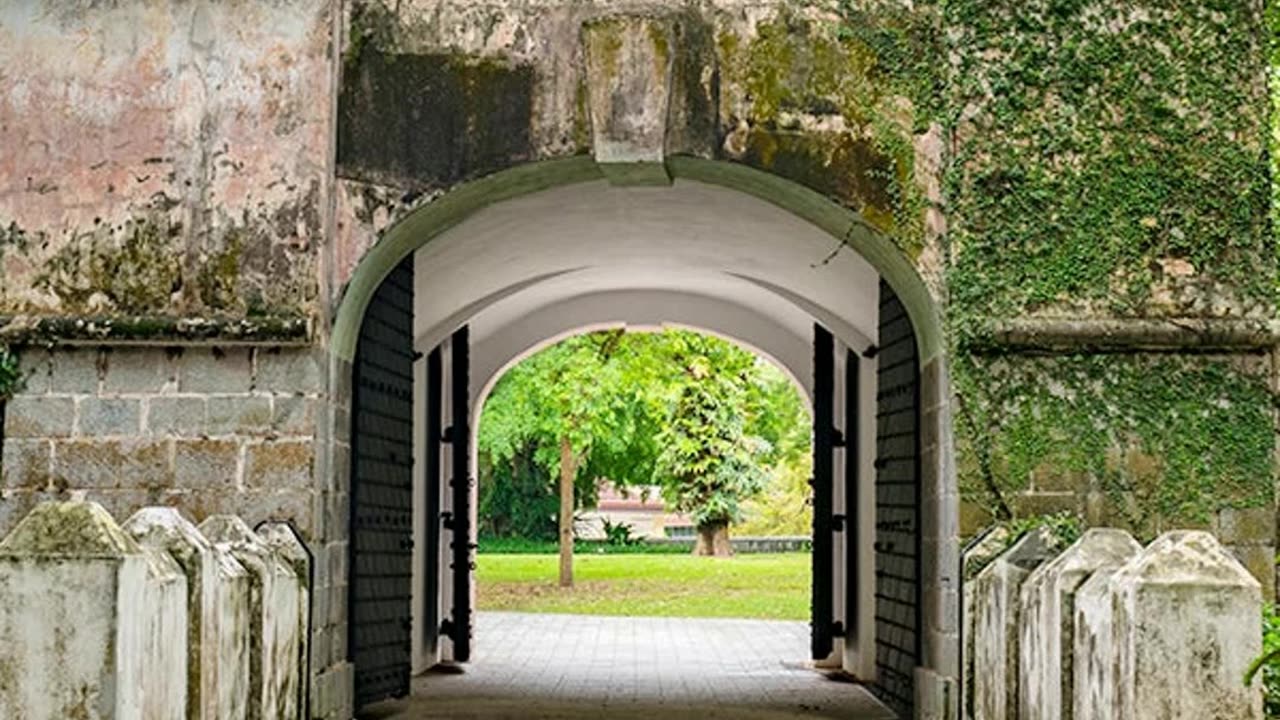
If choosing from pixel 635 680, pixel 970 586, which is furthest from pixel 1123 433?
pixel 635 680

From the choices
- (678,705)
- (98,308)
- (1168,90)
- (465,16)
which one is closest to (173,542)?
(98,308)

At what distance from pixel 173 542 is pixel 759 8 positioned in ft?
12.1

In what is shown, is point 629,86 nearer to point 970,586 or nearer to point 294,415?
point 294,415

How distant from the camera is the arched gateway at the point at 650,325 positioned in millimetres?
8875

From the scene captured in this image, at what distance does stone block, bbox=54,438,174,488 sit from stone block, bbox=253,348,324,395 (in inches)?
19.3

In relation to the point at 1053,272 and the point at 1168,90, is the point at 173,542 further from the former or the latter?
the point at 1168,90

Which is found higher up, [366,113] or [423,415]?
[366,113]

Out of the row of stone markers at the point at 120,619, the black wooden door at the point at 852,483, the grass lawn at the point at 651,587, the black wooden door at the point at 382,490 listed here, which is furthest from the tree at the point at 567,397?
the row of stone markers at the point at 120,619

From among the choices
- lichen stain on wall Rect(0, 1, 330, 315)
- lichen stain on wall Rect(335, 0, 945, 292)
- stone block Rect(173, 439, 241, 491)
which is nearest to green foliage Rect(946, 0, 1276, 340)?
lichen stain on wall Rect(335, 0, 945, 292)

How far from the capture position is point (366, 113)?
852 cm

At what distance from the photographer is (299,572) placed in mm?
7996

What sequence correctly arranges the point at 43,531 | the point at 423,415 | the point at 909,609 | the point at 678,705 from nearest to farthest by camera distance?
the point at 43,531, the point at 909,609, the point at 678,705, the point at 423,415

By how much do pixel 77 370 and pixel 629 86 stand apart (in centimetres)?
260

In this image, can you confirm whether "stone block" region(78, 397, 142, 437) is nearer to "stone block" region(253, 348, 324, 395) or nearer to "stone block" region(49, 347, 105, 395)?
"stone block" region(49, 347, 105, 395)
